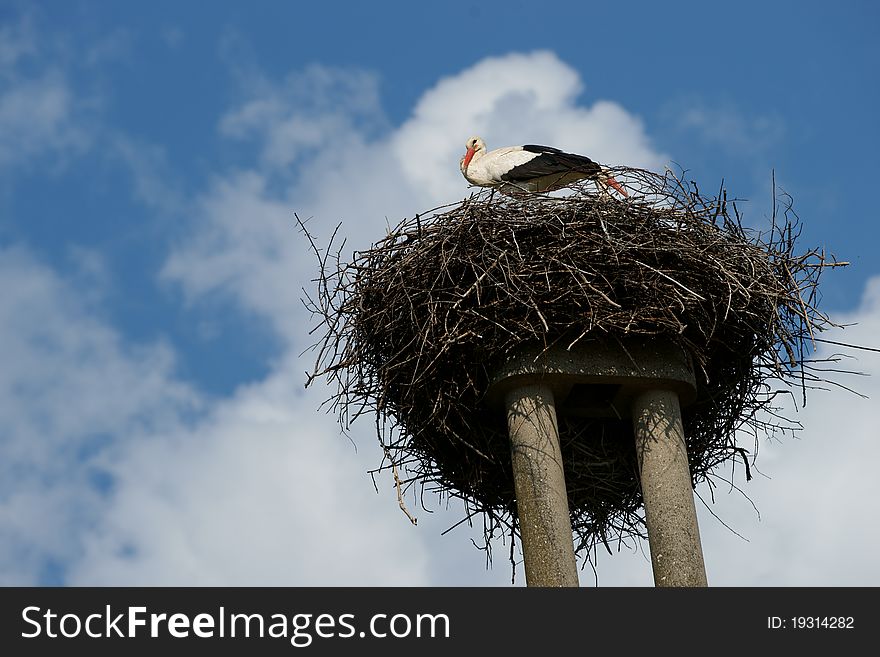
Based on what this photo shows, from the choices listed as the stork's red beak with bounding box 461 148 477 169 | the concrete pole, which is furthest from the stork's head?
the concrete pole

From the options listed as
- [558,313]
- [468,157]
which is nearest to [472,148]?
[468,157]

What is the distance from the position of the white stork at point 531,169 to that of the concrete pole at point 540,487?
2.12 meters

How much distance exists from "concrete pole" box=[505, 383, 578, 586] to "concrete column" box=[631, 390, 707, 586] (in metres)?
0.54

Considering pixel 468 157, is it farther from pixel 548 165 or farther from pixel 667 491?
pixel 667 491

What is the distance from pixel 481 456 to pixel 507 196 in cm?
172

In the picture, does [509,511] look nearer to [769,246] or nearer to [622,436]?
[622,436]

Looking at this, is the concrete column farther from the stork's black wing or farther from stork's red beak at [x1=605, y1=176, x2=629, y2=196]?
the stork's black wing

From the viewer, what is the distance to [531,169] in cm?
1032

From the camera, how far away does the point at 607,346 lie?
842cm

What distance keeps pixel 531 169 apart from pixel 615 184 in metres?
1.14

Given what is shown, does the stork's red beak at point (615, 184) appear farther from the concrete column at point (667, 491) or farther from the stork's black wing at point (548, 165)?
the concrete column at point (667, 491)

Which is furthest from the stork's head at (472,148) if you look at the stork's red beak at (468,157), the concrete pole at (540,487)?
the concrete pole at (540,487)

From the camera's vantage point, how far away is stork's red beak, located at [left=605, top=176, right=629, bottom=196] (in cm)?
919

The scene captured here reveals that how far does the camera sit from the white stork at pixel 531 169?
10.1m
